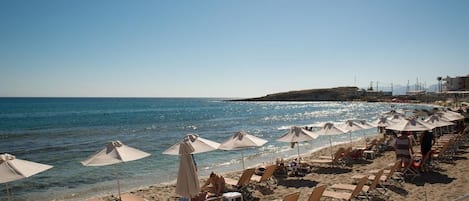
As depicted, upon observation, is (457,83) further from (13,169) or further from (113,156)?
(13,169)

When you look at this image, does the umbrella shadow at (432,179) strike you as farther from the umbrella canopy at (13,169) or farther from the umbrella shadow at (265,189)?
the umbrella canopy at (13,169)

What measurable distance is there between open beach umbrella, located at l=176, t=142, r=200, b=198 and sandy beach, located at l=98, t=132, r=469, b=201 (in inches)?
99.0

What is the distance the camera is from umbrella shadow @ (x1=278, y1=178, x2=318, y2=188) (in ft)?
33.0

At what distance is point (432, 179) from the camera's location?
31.6 feet

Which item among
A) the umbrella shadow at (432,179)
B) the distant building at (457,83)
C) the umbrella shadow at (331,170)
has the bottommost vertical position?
the umbrella shadow at (331,170)

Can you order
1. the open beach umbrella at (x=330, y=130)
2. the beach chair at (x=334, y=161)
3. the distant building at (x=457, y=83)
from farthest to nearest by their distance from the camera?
the distant building at (x=457, y=83)
the open beach umbrella at (x=330, y=130)
the beach chair at (x=334, y=161)

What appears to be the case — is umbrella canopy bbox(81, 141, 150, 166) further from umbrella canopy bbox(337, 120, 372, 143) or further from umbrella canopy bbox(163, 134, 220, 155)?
umbrella canopy bbox(337, 120, 372, 143)

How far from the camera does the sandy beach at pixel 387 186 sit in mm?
8406

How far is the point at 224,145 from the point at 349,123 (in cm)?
720

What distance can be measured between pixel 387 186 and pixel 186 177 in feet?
17.4

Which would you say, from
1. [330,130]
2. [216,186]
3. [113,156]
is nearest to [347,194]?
[216,186]

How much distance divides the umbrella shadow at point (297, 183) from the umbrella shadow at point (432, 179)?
8.76ft

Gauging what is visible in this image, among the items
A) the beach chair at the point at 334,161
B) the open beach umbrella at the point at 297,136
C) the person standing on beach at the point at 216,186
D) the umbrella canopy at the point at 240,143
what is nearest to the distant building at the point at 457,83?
the beach chair at the point at 334,161

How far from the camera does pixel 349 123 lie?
15.1 m
